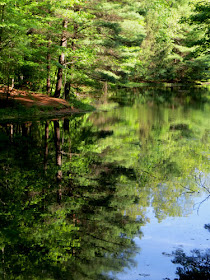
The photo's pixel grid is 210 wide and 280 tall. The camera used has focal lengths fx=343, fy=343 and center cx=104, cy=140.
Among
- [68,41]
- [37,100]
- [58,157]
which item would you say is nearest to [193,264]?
[58,157]

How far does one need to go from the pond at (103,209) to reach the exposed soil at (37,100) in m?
7.87

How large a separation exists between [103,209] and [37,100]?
54.7 feet

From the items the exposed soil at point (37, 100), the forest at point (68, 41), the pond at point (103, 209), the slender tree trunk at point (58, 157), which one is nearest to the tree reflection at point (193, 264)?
the pond at point (103, 209)

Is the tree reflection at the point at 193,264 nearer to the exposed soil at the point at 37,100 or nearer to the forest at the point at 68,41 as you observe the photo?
the forest at the point at 68,41

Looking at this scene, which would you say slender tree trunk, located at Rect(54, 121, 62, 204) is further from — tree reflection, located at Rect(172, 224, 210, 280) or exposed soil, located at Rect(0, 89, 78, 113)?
exposed soil, located at Rect(0, 89, 78, 113)

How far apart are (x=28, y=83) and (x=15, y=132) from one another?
Result: 12.5m

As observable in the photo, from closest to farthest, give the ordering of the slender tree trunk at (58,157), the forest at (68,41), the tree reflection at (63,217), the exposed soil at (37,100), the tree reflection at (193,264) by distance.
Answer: the tree reflection at (193,264), the tree reflection at (63,217), the slender tree trunk at (58,157), the forest at (68,41), the exposed soil at (37,100)

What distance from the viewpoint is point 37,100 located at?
2211cm

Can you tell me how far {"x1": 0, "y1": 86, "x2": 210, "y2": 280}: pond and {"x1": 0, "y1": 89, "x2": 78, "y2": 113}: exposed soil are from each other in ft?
25.8

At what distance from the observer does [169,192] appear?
7.53m

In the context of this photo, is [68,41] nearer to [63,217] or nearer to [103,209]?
[103,209]

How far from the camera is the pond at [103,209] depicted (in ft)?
14.6

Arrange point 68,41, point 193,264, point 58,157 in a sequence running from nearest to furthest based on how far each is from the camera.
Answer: point 193,264 < point 58,157 < point 68,41

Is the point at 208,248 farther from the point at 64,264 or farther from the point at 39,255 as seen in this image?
the point at 39,255
